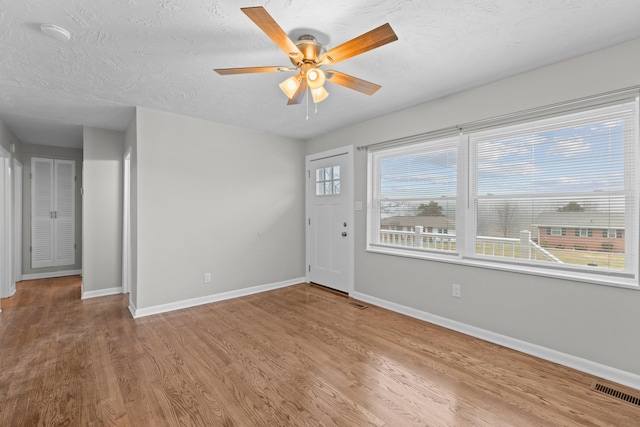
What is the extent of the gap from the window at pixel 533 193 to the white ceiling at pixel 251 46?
21.0 inches

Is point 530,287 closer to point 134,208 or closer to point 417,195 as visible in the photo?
point 417,195

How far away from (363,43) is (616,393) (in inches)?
112

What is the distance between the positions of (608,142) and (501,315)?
5.41ft

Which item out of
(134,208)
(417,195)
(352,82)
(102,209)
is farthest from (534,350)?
(102,209)

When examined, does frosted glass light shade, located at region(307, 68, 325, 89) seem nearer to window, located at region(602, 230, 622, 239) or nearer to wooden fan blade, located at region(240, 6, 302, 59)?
wooden fan blade, located at region(240, 6, 302, 59)

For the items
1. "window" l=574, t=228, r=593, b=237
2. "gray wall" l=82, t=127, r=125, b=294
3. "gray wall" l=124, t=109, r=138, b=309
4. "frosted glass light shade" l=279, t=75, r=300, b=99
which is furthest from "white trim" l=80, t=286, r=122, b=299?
"window" l=574, t=228, r=593, b=237

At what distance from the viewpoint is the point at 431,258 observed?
332cm

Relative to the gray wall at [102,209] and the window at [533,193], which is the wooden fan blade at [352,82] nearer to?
the window at [533,193]

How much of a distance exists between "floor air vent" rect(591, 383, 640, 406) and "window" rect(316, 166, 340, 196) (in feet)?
10.8

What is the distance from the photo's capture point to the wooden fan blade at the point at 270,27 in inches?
57.0

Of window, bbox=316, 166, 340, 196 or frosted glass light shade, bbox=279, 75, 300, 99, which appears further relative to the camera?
window, bbox=316, 166, 340, 196

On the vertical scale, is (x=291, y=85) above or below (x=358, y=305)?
above

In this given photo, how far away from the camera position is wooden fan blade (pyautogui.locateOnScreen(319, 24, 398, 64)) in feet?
5.27

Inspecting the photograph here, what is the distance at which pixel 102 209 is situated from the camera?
4.32 m
